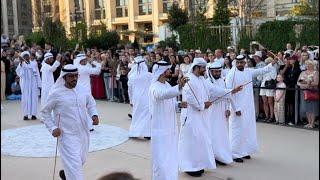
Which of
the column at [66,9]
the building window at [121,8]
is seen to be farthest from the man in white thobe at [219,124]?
the building window at [121,8]

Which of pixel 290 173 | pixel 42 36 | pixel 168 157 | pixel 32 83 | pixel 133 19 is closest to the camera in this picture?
pixel 168 157

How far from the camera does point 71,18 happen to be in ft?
184

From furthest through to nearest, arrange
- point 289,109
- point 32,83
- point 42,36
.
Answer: point 42,36
point 32,83
point 289,109

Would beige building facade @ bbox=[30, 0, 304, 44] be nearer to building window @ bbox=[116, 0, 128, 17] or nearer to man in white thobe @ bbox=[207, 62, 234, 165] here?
building window @ bbox=[116, 0, 128, 17]

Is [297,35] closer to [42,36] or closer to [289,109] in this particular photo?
[289,109]

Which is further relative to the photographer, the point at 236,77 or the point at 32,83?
the point at 32,83

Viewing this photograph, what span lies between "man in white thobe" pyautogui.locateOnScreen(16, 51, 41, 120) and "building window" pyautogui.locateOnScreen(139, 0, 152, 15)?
5288 cm

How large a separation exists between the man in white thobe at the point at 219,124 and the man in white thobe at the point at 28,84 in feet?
22.4

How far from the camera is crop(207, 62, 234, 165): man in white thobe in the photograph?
7.76 meters

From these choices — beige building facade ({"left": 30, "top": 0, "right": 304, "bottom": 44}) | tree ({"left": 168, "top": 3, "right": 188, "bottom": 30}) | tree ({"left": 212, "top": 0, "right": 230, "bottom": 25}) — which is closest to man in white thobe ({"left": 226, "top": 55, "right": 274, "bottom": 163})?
tree ({"left": 212, "top": 0, "right": 230, "bottom": 25})

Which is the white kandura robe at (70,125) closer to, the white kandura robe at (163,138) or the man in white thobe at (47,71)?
the white kandura robe at (163,138)

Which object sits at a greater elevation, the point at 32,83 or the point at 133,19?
the point at 133,19

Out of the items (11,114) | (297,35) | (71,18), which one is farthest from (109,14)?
(11,114)

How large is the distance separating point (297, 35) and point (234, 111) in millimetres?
16010
